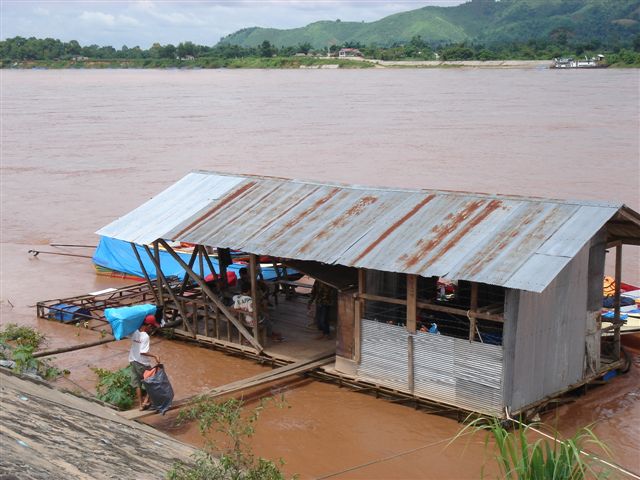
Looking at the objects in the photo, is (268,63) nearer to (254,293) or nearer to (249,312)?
(249,312)

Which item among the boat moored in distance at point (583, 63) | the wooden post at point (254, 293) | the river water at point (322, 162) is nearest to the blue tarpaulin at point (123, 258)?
the river water at point (322, 162)

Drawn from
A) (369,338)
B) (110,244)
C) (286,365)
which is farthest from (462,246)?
(110,244)

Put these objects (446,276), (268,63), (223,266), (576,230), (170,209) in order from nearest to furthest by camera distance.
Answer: (446,276) < (576,230) < (170,209) < (223,266) < (268,63)

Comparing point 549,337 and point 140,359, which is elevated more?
point 549,337

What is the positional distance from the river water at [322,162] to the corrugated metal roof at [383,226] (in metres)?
1.71

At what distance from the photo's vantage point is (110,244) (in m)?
16.2

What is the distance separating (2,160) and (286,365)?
27257mm

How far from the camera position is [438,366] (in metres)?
8.72

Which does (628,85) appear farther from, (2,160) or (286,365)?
(286,365)

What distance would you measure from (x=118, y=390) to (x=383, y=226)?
11.4ft

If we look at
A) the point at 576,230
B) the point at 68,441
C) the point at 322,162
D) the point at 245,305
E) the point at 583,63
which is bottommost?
the point at 322,162

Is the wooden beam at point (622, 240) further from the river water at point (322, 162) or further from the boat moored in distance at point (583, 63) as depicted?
the boat moored in distance at point (583, 63)

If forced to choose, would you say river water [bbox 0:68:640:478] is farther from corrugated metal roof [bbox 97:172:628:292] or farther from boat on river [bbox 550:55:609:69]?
boat on river [bbox 550:55:609:69]

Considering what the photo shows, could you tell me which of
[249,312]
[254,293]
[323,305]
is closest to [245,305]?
[249,312]
